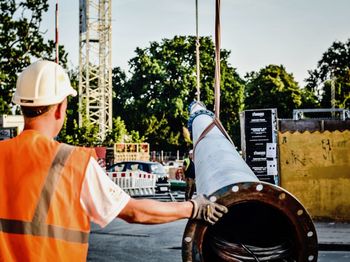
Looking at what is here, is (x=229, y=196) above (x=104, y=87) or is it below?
below

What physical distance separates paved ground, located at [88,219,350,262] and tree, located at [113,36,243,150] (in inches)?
1822

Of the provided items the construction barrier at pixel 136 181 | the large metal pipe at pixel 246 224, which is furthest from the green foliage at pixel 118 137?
the large metal pipe at pixel 246 224

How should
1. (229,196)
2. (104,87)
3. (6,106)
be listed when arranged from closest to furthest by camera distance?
1. (229,196)
2. (6,106)
3. (104,87)

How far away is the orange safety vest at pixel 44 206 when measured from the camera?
2.50 metres

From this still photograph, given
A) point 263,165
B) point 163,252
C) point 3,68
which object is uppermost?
point 3,68

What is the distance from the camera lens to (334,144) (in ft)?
50.3

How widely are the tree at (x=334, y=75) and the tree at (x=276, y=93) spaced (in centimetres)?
247

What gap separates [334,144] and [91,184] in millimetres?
→ 13468

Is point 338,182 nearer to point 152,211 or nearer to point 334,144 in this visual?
point 334,144

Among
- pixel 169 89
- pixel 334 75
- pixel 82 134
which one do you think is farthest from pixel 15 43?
pixel 334 75

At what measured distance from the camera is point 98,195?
8.39 ft

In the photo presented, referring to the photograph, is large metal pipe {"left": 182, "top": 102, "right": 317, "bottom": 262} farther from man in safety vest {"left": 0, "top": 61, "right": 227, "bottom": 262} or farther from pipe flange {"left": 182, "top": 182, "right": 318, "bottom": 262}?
man in safety vest {"left": 0, "top": 61, "right": 227, "bottom": 262}

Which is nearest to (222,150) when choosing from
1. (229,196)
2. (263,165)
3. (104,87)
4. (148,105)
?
(229,196)

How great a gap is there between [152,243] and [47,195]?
32.8 ft
